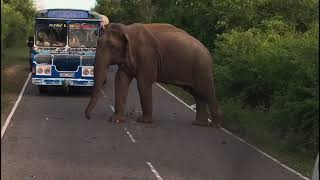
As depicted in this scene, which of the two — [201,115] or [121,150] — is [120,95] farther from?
[121,150]

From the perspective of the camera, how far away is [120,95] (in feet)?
55.2

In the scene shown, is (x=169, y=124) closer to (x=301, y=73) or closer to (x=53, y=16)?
(x=301, y=73)

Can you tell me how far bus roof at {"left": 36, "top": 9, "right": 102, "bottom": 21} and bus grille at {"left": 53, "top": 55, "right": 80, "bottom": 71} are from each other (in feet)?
4.51

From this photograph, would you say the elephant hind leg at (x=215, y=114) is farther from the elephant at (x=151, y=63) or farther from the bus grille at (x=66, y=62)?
the bus grille at (x=66, y=62)

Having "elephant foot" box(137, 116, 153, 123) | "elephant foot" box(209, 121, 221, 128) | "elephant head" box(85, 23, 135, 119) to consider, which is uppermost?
"elephant head" box(85, 23, 135, 119)

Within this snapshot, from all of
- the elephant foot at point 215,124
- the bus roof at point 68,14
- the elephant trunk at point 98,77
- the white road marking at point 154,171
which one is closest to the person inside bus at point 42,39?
the bus roof at point 68,14

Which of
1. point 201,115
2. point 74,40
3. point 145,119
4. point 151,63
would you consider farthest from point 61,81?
point 201,115

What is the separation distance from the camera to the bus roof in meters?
21.8

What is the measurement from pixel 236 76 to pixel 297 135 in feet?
23.1

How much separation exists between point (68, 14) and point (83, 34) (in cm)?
88

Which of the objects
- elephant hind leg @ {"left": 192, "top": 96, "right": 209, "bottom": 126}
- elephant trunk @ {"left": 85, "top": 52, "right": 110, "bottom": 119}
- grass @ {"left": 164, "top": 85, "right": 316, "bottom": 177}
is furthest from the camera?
elephant hind leg @ {"left": 192, "top": 96, "right": 209, "bottom": 126}

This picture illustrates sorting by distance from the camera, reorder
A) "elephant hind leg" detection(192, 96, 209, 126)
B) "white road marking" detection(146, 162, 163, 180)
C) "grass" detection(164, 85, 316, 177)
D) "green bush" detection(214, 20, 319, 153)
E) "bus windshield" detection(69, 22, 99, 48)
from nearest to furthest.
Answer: "white road marking" detection(146, 162, 163, 180) → "grass" detection(164, 85, 316, 177) → "green bush" detection(214, 20, 319, 153) → "elephant hind leg" detection(192, 96, 209, 126) → "bus windshield" detection(69, 22, 99, 48)

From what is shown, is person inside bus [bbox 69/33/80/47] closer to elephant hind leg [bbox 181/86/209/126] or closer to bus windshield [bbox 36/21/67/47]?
bus windshield [bbox 36/21/67/47]

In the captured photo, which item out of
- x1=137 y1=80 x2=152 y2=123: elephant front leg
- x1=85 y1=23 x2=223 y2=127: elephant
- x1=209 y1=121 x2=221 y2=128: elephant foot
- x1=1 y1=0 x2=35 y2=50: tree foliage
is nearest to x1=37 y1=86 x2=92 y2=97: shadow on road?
x1=85 y1=23 x2=223 y2=127: elephant
